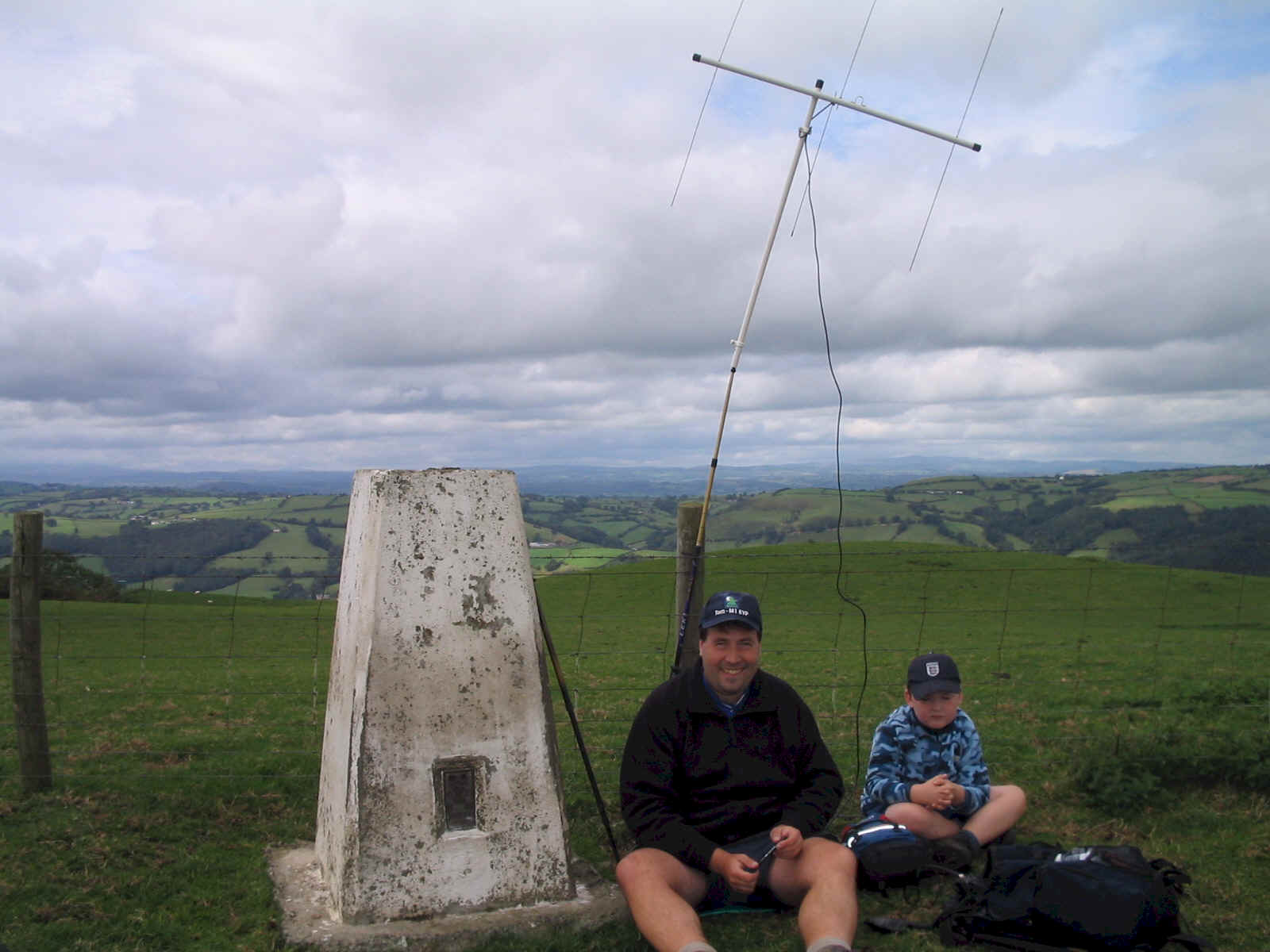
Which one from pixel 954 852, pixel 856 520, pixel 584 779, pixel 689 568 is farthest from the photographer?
pixel 856 520

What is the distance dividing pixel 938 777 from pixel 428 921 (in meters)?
2.67

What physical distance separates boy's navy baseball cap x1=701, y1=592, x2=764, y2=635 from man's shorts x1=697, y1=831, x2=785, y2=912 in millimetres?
992

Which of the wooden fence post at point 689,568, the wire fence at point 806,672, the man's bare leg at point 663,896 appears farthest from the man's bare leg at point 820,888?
the wooden fence post at point 689,568

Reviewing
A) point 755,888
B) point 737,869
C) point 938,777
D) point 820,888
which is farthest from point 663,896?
point 938,777

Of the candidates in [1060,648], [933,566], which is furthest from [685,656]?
[933,566]

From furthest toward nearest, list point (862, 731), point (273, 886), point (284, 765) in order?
1. point (862, 731)
2. point (284, 765)
3. point (273, 886)

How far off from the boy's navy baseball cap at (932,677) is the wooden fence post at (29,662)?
16.9ft

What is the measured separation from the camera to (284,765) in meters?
7.27

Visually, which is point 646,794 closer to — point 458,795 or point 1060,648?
point 458,795

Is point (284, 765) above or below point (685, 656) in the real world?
below

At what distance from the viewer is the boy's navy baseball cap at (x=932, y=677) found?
533 centimetres

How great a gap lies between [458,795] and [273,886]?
1153 mm

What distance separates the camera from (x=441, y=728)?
4801 mm

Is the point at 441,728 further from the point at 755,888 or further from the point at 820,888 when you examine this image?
the point at 820,888
